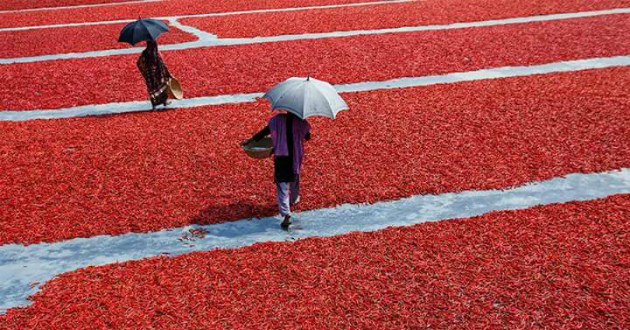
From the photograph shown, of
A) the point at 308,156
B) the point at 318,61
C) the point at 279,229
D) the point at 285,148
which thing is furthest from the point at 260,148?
the point at 318,61

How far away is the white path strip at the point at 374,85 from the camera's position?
518 inches

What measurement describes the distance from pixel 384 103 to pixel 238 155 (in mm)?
4108

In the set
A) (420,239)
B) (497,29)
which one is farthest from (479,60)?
(420,239)

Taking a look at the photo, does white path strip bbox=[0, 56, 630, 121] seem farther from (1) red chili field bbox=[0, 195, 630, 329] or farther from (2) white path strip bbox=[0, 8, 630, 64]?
(1) red chili field bbox=[0, 195, 630, 329]

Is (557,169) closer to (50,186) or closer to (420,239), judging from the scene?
(420,239)

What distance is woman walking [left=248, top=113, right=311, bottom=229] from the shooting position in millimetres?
7621

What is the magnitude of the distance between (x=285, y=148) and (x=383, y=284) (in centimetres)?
222

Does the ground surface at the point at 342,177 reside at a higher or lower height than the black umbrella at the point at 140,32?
lower

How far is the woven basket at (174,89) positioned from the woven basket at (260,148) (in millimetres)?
5612

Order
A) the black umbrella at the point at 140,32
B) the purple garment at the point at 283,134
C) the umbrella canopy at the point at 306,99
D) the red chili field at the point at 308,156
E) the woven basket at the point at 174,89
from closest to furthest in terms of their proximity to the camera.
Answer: the umbrella canopy at the point at 306,99, the purple garment at the point at 283,134, the red chili field at the point at 308,156, the black umbrella at the point at 140,32, the woven basket at the point at 174,89

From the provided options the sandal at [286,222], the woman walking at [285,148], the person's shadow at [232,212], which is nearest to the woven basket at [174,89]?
the person's shadow at [232,212]

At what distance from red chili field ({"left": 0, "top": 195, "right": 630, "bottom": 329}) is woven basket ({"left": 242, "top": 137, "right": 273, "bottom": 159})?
3.92 feet

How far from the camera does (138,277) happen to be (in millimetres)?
6883

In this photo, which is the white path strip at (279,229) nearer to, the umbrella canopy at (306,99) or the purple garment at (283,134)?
the purple garment at (283,134)
